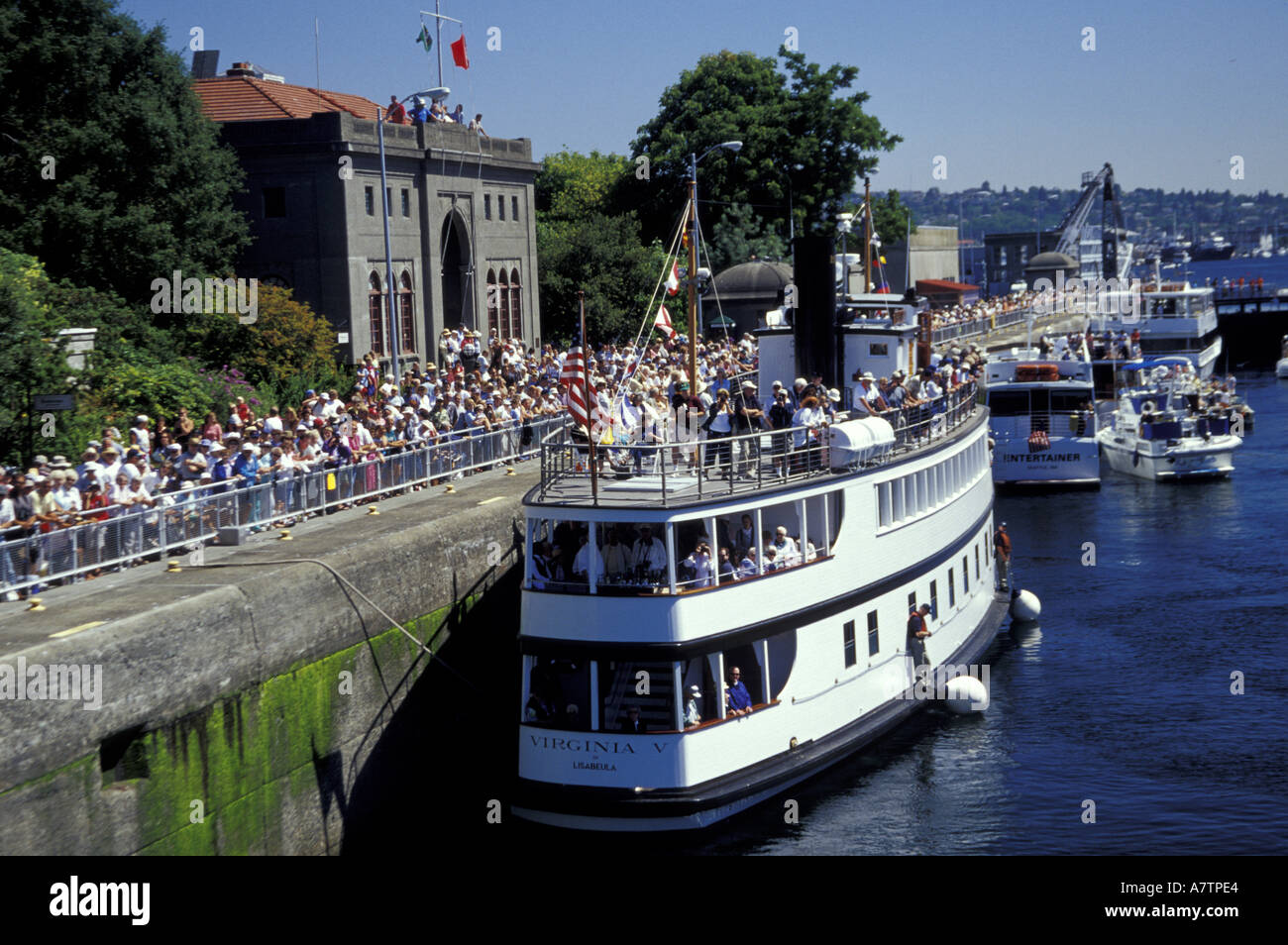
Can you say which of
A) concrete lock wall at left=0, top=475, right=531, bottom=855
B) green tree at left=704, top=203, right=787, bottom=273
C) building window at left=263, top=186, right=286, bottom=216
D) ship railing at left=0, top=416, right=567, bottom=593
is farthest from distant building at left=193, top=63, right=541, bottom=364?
concrete lock wall at left=0, top=475, right=531, bottom=855

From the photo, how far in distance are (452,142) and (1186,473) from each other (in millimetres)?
29814

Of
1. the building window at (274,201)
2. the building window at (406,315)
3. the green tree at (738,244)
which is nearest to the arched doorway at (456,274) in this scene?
the building window at (406,315)

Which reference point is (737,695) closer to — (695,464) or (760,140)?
(695,464)

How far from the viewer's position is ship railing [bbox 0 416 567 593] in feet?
60.9

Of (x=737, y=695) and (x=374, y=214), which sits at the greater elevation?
(x=374, y=214)

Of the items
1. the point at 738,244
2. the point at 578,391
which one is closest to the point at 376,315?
the point at 578,391

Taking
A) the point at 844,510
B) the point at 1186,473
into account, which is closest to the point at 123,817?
the point at 844,510

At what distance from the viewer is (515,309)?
192 ft

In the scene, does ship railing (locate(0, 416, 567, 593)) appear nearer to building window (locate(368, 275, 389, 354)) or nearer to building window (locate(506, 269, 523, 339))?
building window (locate(368, 275, 389, 354))

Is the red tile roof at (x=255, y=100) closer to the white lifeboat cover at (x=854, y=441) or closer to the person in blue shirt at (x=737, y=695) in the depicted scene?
the white lifeboat cover at (x=854, y=441)

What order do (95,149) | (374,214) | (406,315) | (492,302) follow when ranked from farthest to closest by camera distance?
(492,302) < (406,315) < (374,214) < (95,149)

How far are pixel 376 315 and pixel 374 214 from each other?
3.23 metres

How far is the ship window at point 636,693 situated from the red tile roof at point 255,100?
32.9 metres

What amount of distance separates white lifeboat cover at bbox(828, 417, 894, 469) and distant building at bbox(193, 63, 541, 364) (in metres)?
19.4
